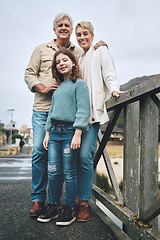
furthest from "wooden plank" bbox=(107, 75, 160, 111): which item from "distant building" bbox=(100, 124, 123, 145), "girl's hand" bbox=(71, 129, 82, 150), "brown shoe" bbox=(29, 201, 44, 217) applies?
"distant building" bbox=(100, 124, 123, 145)

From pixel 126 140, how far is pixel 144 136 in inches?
13.9

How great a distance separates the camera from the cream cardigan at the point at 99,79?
187 cm

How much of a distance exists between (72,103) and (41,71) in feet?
2.13

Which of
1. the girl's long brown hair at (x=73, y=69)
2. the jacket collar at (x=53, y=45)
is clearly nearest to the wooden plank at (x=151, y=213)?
the girl's long brown hair at (x=73, y=69)

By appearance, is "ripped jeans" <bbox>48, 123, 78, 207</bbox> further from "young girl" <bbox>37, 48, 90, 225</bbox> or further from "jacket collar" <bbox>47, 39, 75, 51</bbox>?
"jacket collar" <bbox>47, 39, 75, 51</bbox>

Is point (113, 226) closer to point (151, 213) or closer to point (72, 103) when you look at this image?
point (151, 213)

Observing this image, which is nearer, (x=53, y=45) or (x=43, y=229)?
(x=43, y=229)

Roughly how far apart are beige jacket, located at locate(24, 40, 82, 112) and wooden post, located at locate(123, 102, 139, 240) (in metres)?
0.81

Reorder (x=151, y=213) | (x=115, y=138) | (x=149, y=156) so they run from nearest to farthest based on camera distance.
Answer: (x=151, y=213)
(x=149, y=156)
(x=115, y=138)

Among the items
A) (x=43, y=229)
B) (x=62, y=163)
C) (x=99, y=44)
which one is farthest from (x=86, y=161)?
(x=99, y=44)

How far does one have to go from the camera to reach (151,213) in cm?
130

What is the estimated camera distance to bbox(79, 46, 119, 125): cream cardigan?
6.13 ft

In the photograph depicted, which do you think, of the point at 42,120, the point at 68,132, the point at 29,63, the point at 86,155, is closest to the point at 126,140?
the point at 86,155

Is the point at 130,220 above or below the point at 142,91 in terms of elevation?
below
